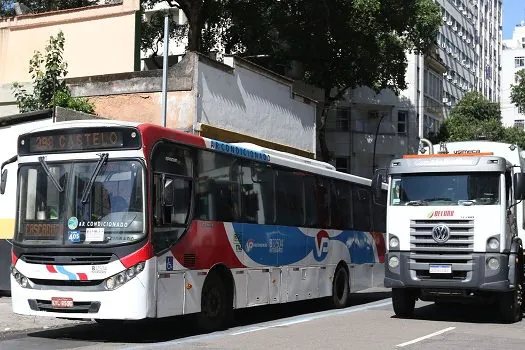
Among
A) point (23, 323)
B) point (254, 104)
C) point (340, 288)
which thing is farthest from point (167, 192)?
point (254, 104)

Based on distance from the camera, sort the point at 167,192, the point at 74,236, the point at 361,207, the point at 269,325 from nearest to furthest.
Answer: the point at 74,236 → the point at 167,192 → the point at 269,325 → the point at 361,207

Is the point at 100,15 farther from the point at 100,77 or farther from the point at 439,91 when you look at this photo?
the point at 439,91

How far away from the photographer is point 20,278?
11.3 metres

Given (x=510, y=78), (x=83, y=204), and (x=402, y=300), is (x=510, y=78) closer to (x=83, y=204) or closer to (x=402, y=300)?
(x=402, y=300)

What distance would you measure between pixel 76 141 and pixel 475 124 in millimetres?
49713

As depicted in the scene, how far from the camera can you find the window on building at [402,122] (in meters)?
54.7

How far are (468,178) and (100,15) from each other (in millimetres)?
15526

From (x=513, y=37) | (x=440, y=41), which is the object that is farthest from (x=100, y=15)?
(x=513, y=37)

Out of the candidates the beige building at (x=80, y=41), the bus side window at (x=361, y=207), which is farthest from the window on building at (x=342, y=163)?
the bus side window at (x=361, y=207)

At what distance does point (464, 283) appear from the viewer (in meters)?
13.9

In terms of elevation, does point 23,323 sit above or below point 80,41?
below

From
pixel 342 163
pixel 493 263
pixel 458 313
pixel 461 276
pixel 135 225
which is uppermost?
pixel 342 163

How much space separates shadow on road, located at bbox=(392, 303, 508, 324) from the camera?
598 inches

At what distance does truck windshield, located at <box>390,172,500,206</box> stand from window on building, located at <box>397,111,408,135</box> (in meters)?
40.4
